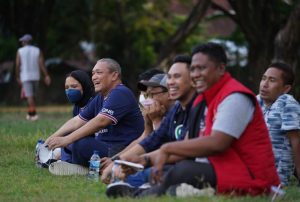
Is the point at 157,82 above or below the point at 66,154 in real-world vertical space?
above

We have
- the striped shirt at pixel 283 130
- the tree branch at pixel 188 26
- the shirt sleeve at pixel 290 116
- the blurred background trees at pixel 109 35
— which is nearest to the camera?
the shirt sleeve at pixel 290 116

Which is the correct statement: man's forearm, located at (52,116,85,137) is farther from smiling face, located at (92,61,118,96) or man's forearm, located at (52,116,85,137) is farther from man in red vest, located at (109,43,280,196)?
man in red vest, located at (109,43,280,196)

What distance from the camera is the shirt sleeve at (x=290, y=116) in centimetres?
850

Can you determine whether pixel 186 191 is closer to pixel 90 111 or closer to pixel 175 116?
pixel 175 116

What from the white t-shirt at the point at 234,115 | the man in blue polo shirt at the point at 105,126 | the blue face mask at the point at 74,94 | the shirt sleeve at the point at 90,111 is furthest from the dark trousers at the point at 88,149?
the white t-shirt at the point at 234,115

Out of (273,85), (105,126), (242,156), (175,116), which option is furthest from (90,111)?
(242,156)

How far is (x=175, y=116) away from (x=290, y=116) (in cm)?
150

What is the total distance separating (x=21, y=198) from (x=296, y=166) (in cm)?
288

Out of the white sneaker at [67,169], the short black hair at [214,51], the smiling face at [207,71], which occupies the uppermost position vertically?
the short black hair at [214,51]

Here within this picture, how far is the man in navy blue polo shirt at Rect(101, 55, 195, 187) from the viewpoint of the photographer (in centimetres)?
752

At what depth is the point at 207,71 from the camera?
22.6 feet

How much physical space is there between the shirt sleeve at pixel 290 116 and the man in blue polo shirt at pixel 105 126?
205 cm

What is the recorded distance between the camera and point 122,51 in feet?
129

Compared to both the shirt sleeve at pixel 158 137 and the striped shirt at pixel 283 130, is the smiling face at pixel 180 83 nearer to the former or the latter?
the shirt sleeve at pixel 158 137
